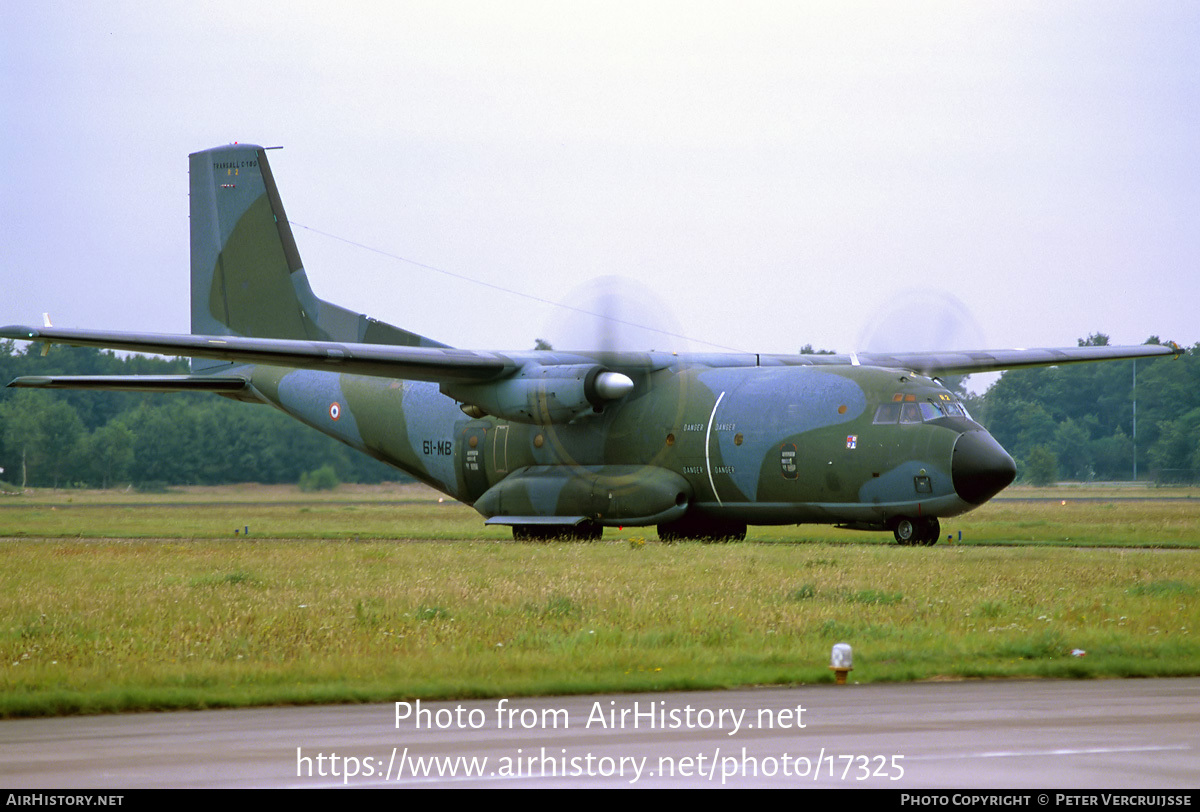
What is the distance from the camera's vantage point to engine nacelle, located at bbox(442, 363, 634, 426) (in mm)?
27375

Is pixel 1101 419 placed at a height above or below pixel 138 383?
below

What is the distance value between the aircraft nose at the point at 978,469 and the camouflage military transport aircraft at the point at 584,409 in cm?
3

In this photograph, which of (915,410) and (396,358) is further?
(396,358)

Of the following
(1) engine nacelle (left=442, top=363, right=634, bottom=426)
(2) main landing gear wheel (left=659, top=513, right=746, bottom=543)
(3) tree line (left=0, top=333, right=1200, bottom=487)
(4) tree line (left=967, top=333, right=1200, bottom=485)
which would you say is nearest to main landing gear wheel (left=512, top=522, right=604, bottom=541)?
(2) main landing gear wheel (left=659, top=513, right=746, bottom=543)

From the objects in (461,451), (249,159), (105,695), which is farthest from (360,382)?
(105,695)

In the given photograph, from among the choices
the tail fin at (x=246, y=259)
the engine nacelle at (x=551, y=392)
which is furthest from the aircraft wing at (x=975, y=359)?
the tail fin at (x=246, y=259)

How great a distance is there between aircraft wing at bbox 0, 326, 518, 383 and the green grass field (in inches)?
135

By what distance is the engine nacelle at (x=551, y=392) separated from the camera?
2738 centimetres

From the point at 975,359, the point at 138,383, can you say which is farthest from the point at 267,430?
the point at 975,359

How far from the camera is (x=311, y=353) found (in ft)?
83.6

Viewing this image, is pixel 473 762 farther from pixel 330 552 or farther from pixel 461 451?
pixel 461 451

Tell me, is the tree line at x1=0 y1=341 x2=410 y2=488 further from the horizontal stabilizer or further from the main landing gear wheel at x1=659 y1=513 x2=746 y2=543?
the main landing gear wheel at x1=659 y1=513 x2=746 y2=543

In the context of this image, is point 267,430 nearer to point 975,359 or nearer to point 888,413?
point 975,359

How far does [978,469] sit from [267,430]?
3631 centimetres
